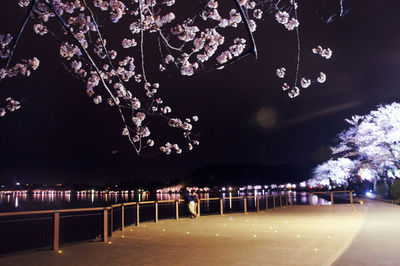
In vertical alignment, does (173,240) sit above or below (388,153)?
below

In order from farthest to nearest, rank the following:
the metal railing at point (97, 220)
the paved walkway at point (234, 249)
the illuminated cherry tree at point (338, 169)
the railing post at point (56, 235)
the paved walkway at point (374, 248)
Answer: the illuminated cherry tree at point (338, 169) → the metal railing at point (97, 220) → the railing post at point (56, 235) → the paved walkway at point (234, 249) → the paved walkway at point (374, 248)

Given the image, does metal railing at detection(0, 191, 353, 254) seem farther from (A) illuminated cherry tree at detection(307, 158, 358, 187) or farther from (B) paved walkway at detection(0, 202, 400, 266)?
(A) illuminated cherry tree at detection(307, 158, 358, 187)

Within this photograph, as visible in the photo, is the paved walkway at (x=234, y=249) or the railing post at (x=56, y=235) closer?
the paved walkway at (x=234, y=249)

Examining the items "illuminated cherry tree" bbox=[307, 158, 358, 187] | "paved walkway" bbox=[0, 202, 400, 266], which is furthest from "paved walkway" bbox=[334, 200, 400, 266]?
"illuminated cherry tree" bbox=[307, 158, 358, 187]

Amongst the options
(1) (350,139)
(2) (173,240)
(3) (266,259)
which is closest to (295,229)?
(2) (173,240)

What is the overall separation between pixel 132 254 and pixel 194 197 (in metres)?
11.3

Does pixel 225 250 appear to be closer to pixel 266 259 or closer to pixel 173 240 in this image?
pixel 266 259

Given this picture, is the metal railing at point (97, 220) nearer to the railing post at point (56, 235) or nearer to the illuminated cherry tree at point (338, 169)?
the railing post at point (56, 235)

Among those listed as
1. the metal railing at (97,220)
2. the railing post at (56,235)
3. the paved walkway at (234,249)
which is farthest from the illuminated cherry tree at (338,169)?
the railing post at (56,235)

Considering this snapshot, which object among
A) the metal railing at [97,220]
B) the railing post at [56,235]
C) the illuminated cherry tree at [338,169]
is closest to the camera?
the railing post at [56,235]

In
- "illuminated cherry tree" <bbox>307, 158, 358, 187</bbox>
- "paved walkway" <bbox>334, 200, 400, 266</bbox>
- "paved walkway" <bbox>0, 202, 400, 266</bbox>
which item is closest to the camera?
"paved walkway" <bbox>334, 200, 400, 266</bbox>

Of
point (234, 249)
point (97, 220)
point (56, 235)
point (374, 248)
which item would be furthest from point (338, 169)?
point (56, 235)

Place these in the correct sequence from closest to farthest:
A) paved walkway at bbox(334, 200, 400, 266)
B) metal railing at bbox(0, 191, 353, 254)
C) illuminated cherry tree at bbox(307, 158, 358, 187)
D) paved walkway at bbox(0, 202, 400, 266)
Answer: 1. paved walkway at bbox(334, 200, 400, 266)
2. paved walkway at bbox(0, 202, 400, 266)
3. metal railing at bbox(0, 191, 353, 254)
4. illuminated cherry tree at bbox(307, 158, 358, 187)

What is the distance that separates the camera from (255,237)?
10828mm
